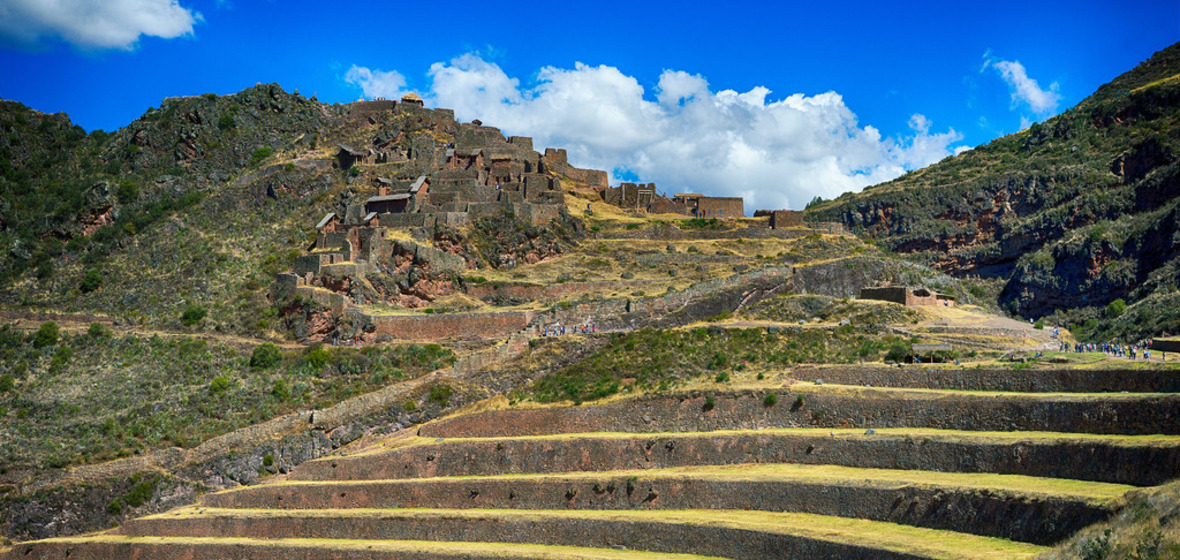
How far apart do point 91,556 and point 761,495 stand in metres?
27.4

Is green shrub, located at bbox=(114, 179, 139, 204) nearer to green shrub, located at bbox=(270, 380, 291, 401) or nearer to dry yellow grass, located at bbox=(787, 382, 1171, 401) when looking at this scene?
green shrub, located at bbox=(270, 380, 291, 401)

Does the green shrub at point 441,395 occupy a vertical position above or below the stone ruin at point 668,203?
below

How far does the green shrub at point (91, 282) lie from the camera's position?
59.2 meters

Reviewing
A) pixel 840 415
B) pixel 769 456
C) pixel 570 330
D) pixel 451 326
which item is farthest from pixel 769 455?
pixel 451 326

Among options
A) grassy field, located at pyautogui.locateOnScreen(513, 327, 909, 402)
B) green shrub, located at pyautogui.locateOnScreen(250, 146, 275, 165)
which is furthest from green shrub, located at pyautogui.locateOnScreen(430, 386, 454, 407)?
green shrub, located at pyautogui.locateOnScreen(250, 146, 275, 165)

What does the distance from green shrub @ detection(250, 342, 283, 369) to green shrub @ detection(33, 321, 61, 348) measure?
34.0 feet

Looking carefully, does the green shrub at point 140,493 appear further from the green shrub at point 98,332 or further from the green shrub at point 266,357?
the green shrub at point 98,332

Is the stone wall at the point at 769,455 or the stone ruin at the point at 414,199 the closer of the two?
the stone wall at the point at 769,455

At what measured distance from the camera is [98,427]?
47.6 m

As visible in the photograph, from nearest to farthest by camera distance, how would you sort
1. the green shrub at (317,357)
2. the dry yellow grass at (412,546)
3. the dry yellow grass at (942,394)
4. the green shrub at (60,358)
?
the dry yellow grass at (942,394) → the dry yellow grass at (412,546) → the green shrub at (317,357) → the green shrub at (60,358)

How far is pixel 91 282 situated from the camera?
59.2m

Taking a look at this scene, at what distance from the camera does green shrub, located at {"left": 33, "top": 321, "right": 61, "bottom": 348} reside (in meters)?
52.9

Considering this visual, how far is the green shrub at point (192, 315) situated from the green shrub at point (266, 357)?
6051mm

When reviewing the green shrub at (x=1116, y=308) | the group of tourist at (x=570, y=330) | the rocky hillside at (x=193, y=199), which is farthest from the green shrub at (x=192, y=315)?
the green shrub at (x=1116, y=308)
